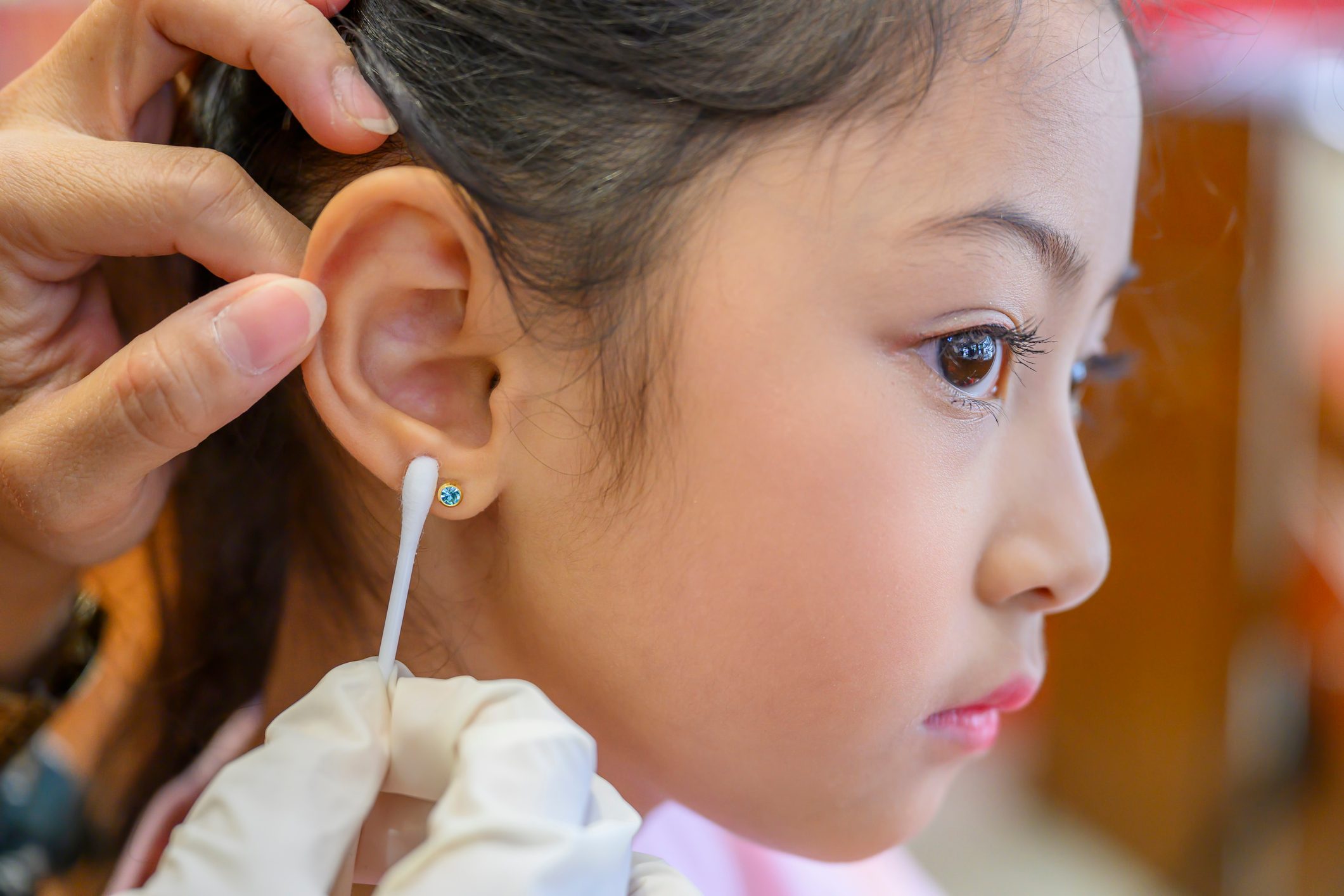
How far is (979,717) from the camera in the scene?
2.27ft

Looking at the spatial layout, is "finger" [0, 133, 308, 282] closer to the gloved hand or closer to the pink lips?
the gloved hand

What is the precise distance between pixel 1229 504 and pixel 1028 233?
1.22 meters

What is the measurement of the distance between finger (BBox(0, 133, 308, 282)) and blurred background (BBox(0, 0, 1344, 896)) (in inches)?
34.8

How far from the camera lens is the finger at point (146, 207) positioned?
0.57 meters

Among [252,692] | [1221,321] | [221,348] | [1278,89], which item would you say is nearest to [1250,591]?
[1221,321]

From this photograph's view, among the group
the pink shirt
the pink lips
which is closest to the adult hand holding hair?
the pink shirt

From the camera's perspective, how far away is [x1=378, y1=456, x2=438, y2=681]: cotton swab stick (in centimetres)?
54

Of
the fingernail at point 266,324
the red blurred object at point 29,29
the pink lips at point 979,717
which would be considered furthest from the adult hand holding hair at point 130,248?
the red blurred object at point 29,29

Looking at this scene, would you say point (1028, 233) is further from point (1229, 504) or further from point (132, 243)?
point (1229, 504)

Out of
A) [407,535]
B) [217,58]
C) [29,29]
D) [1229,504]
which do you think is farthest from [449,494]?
[1229,504]

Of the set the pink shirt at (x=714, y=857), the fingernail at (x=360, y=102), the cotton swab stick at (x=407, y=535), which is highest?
the fingernail at (x=360, y=102)

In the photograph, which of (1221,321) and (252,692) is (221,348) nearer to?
(252,692)

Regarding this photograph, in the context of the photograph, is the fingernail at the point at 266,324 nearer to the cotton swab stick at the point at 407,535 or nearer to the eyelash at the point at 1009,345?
the cotton swab stick at the point at 407,535

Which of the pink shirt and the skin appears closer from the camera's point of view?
the skin
